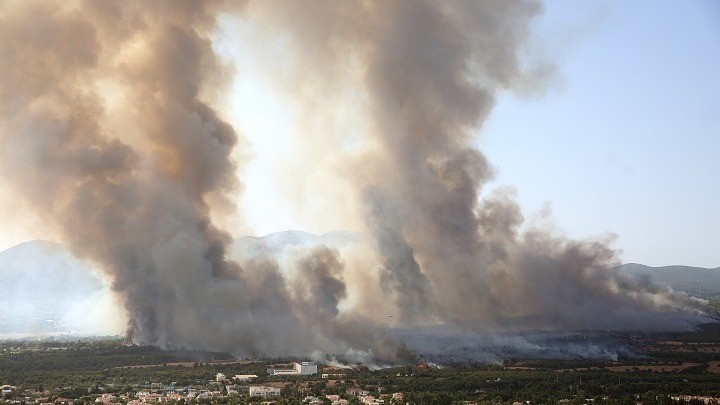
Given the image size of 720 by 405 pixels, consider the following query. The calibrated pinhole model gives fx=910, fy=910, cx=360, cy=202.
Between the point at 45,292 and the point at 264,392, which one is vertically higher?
the point at 45,292

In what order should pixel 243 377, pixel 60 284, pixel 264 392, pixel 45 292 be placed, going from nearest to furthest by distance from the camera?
pixel 264 392 < pixel 243 377 < pixel 45 292 < pixel 60 284

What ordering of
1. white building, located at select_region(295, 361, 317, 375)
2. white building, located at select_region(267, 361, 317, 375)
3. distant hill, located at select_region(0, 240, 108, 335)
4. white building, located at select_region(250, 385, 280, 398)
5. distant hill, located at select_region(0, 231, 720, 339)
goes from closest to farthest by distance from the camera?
white building, located at select_region(250, 385, 280, 398), white building, located at select_region(267, 361, 317, 375), white building, located at select_region(295, 361, 317, 375), distant hill, located at select_region(0, 231, 720, 339), distant hill, located at select_region(0, 240, 108, 335)

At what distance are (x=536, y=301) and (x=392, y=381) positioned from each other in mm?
24460

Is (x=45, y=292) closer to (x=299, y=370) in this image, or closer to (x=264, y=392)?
(x=299, y=370)


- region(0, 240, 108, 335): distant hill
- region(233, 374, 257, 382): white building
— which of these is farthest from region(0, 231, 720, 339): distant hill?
region(233, 374, 257, 382): white building

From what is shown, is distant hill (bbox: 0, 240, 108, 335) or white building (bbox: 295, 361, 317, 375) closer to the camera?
white building (bbox: 295, 361, 317, 375)

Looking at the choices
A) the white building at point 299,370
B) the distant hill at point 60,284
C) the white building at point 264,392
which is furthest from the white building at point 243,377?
the distant hill at point 60,284

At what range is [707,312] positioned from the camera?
290ft

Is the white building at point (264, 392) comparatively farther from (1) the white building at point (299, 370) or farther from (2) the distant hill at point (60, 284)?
(2) the distant hill at point (60, 284)

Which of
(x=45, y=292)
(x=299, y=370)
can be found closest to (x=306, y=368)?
(x=299, y=370)

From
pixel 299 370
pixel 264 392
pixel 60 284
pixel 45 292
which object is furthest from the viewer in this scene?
pixel 60 284

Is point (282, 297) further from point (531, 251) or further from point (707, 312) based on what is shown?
point (707, 312)

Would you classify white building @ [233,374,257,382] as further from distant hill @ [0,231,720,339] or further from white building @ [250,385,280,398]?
distant hill @ [0,231,720,339]

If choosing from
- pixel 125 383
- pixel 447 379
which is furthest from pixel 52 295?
pixel 447 379
